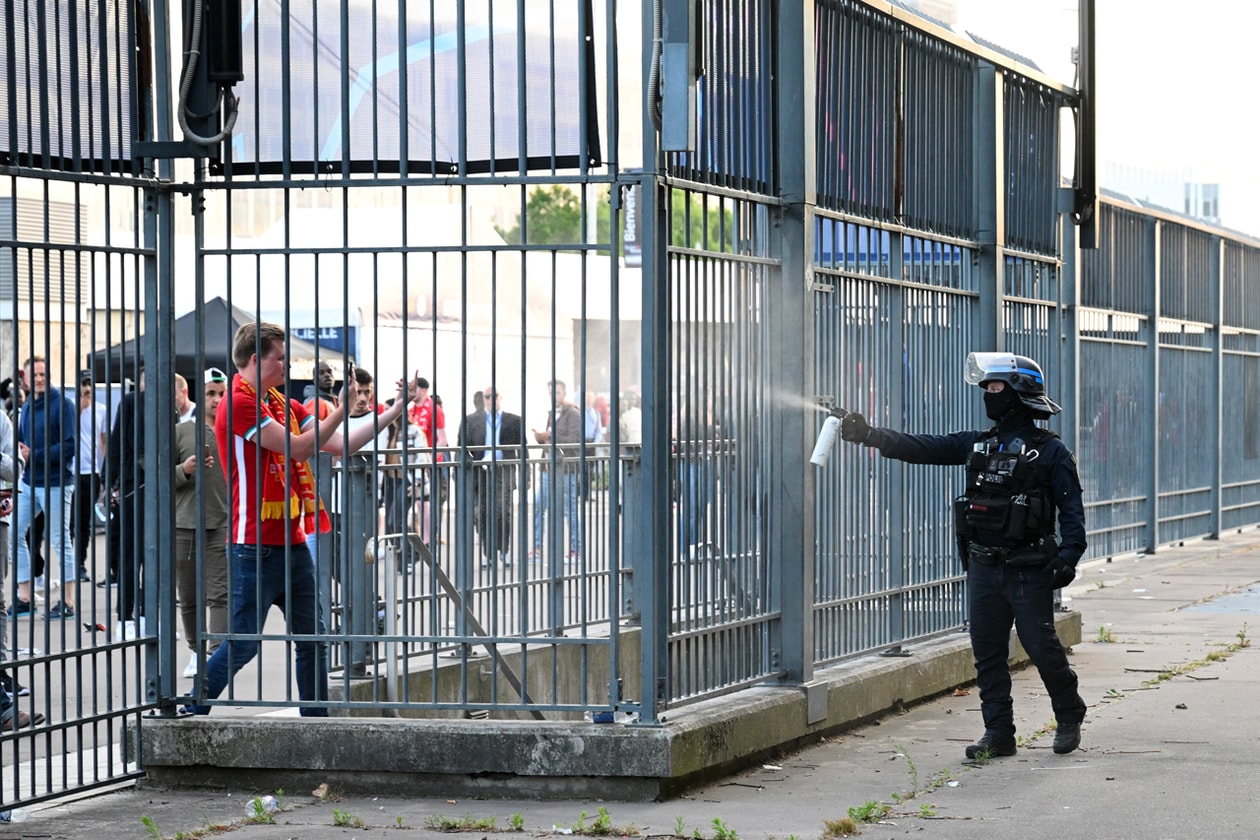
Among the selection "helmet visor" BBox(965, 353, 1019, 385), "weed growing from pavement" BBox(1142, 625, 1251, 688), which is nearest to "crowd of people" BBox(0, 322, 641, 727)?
"helmet visor" BBox(965, 353, 1019, 385)

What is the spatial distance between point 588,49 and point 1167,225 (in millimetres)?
15039

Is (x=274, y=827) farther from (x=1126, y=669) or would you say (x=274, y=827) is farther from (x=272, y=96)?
(x=1126, y=669)

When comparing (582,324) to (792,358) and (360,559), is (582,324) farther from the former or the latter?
(360,559)

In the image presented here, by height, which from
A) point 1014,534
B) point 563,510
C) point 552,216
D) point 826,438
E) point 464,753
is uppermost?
point 552,216

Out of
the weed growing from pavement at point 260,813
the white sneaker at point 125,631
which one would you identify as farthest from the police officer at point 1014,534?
the white sneaker at point 125,631

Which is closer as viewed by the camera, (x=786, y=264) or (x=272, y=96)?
(x=272, y=96)

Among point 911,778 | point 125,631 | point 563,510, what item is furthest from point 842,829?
point 125,631

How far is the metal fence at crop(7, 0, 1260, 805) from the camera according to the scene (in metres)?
7.44

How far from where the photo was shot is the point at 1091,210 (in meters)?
12.9

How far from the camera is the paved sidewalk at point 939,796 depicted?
22.2ft

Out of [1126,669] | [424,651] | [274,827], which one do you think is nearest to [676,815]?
[274,827]

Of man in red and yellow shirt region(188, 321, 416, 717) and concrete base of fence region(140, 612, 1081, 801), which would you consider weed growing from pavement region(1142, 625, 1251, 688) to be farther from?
man in red and yellow shirt region(188, 321, 416, 717)

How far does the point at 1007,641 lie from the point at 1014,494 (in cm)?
69

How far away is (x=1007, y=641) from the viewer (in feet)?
27.7
